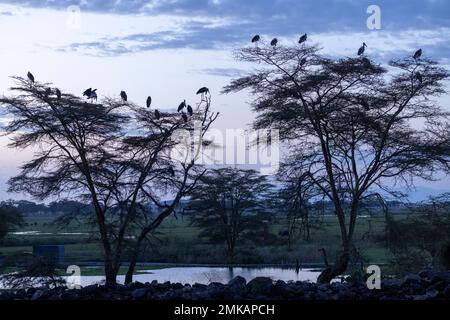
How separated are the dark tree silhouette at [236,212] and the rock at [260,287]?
1671 cm

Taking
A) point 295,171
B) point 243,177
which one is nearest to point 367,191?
point 295,171

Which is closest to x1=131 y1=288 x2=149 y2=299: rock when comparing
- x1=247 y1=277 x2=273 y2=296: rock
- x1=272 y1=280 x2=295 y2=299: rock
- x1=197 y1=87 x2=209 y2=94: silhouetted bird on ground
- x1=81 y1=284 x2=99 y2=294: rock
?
x1=81 y1=284 x2=99 y2=294: rock

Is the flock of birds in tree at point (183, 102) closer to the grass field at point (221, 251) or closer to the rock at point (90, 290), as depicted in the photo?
the rock at point (90, 290)

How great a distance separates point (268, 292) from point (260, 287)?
15 cm

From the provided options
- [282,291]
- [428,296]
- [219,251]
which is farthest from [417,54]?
[219,251]

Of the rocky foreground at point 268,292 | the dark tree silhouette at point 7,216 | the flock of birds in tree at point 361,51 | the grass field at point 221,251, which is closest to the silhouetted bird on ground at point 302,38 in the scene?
the flock of birds in tree at point 361,51

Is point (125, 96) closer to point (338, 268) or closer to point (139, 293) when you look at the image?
point (338, 268)

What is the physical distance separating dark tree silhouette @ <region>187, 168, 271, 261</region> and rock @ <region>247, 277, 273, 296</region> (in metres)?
16.7

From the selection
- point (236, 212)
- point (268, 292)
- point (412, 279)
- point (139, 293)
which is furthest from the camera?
point (236, 212)

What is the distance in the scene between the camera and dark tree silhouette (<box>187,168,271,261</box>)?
102 ft

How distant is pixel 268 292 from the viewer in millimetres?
10953

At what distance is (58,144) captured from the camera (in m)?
18.1

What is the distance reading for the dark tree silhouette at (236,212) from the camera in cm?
3111
